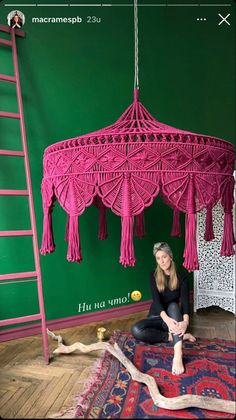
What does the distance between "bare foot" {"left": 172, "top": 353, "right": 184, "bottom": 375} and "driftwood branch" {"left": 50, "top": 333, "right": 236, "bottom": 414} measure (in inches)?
5.9

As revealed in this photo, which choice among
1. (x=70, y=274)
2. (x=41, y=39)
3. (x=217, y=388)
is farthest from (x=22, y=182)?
(x=217, y=388)

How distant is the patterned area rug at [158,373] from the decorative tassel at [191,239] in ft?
0.92

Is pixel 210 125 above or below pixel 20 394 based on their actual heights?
above

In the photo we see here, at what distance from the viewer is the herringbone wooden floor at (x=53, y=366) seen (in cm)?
113

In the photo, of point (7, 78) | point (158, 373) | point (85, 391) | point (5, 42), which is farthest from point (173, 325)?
point (5, 42)

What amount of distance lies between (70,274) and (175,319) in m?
0.78

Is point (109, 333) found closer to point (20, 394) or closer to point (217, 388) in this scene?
point (20, 394)

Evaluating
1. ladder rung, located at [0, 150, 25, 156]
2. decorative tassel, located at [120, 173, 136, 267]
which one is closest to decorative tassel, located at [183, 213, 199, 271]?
decorative tassel, located at [120, 173, 136, 267]

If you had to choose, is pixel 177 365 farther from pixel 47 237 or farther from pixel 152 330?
pixel 47 237

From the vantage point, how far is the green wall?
1.85 metres

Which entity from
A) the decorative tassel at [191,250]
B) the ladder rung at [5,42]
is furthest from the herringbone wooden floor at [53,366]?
the ladder rung at [5,42]

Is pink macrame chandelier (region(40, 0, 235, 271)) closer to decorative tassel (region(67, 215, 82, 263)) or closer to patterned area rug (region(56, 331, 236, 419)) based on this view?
decorative tassel (region(67, 215, 82, 263))

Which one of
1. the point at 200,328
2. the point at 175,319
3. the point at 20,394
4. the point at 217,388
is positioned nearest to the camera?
the point at 217,388

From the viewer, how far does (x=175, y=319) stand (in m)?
1.59
